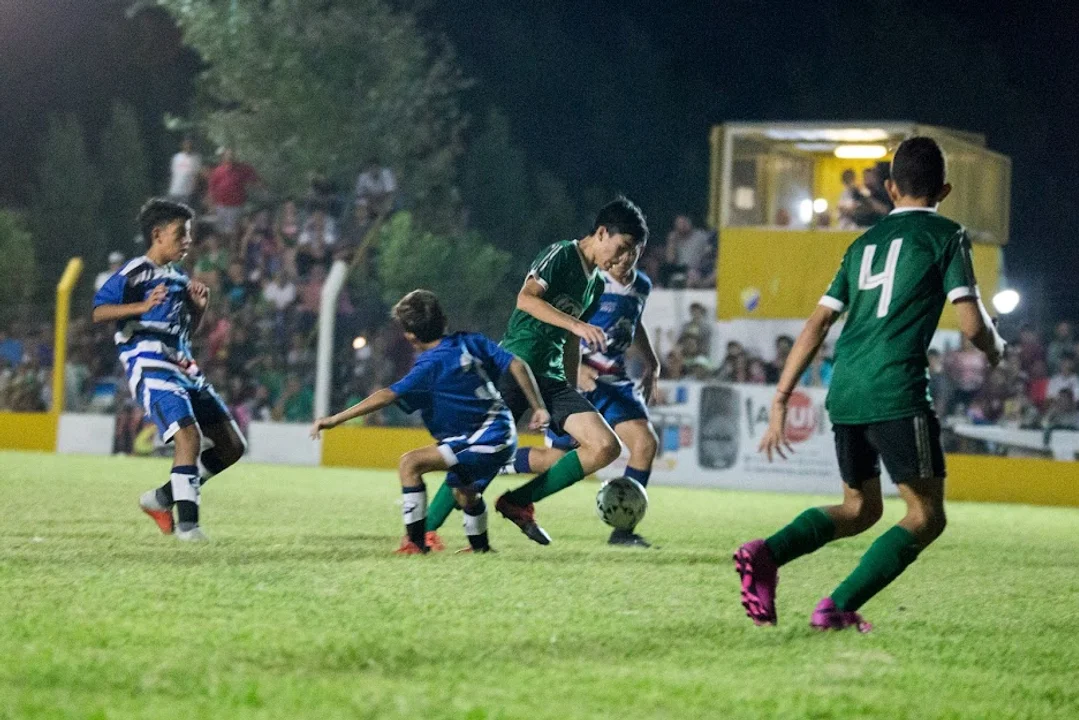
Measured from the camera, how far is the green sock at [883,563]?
641 cm

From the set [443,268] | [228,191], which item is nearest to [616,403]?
[228,191]

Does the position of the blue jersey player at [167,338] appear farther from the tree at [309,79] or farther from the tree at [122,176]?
the tree at [122,176]

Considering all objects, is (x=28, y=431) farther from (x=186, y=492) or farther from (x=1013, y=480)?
(x=186, y=492)

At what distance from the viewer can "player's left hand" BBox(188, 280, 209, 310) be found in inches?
386

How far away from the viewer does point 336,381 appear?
72.2 feet

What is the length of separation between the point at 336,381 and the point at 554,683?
17.1m

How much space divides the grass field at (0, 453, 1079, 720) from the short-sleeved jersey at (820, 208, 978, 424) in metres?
0.85

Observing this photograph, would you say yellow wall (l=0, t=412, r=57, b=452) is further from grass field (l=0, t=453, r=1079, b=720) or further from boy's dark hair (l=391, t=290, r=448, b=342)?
boy's dark hair (l=391, t=290, r=448, b=342)

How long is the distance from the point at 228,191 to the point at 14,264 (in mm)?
6537

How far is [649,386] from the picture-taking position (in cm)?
1129

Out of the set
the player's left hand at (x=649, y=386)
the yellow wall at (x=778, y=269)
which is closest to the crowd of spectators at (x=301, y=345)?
the yellow wall at (x=778, y=269)

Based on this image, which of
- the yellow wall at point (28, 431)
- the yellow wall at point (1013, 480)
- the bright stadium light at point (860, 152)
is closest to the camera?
the yellow wall at point (1013, 480)

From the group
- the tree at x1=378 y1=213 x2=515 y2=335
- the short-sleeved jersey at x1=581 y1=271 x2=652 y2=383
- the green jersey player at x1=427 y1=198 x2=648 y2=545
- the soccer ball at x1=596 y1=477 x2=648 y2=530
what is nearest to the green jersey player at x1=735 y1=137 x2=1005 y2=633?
the green jersey player at x1=427 y1=198 x2=648 y2=545

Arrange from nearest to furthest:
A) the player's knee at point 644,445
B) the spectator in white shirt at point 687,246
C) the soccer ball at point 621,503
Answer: the soccer ball at point 621,503
the player's knee at point 644,445
the spectator in white shirt at point 687,246
